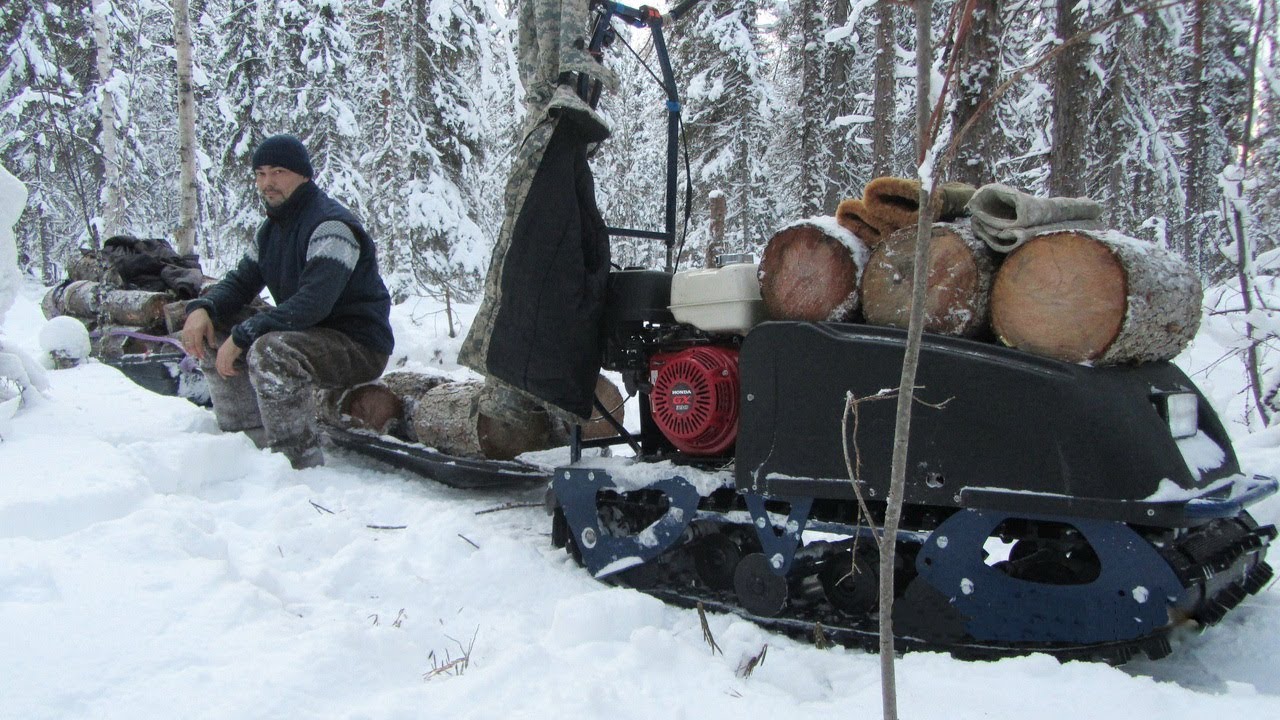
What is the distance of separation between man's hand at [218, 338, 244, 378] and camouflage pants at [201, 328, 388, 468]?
0.07m

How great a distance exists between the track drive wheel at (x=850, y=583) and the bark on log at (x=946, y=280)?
0.84m

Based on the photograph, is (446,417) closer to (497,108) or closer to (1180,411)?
(1180,411)

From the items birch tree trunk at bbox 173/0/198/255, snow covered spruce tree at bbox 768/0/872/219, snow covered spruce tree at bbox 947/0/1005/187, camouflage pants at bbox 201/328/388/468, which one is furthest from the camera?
snow covered spruce tree at bbox 768/0/872/219

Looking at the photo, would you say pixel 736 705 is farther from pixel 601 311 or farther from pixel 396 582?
pixel 601 311

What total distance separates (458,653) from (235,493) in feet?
6.51

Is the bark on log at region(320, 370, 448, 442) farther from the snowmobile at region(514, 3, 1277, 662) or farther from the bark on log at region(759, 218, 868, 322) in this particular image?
the bark on log at region(759, 218, 868, 322)

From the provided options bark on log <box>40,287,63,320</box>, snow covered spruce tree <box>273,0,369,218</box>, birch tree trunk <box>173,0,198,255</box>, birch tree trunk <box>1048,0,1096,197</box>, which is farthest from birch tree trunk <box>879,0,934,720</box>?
snow covered spruce tree <box>273,0,369,218</box>

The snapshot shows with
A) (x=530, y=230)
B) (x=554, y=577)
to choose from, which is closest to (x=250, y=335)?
(x=530, y=230)

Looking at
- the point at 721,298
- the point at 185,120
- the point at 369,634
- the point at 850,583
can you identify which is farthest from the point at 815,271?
the point at 185,120

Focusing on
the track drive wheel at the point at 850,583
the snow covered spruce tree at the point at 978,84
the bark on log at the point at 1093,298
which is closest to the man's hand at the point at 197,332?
the track drive wheel at the point at 850,583

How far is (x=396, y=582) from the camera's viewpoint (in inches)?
116

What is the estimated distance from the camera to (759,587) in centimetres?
288

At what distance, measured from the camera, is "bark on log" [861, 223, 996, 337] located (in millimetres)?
2516

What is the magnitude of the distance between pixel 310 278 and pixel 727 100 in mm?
14899
